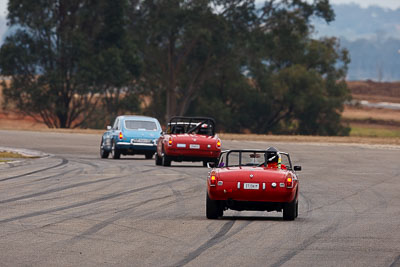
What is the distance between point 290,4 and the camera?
6788cm

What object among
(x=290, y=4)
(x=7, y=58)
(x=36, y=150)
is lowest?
(x=36, y=150)

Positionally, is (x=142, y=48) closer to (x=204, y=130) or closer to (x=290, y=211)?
(x=204, y=130)

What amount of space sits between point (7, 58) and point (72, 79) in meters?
5.15

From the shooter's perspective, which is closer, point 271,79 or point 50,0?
point 50,0

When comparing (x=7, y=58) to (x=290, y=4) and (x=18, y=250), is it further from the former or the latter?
(x=18, y=250)

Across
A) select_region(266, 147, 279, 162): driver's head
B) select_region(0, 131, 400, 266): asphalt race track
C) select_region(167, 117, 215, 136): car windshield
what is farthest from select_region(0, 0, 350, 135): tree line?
select_region(266, 147, 279, 162): driver's head

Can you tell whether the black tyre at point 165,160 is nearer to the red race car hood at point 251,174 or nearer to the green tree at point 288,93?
the red race car hood at point 251,174

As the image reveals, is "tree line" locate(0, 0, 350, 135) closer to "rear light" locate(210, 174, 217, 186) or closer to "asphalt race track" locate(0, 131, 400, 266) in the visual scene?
"asphalt race track" locate(0, 131, 400, 266)

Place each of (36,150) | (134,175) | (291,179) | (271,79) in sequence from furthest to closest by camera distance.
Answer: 1. (271,79)
2. (36,150)
3. (134,175)
4. (291,179)

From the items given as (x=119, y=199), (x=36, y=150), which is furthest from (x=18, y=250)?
(x=36, y=150)

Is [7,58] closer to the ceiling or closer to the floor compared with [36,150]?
closer to the ceiling

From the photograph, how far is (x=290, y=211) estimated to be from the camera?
13.6m

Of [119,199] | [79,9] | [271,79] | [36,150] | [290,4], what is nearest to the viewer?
[119,199]

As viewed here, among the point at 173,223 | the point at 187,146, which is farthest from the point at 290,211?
the point at 187,146
